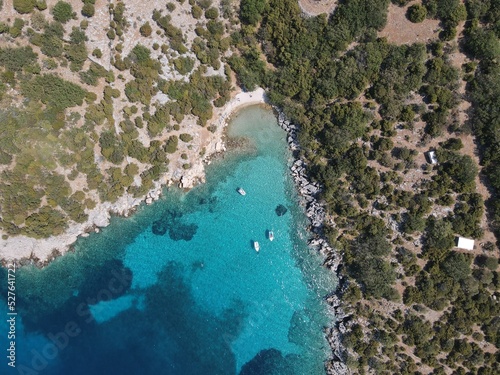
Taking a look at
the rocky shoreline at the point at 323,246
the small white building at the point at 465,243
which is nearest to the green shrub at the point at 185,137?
the rocky shoreline at the point at 323,246

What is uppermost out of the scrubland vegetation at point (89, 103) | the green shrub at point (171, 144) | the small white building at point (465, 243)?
the scrubland vegetation at point (89, 103)

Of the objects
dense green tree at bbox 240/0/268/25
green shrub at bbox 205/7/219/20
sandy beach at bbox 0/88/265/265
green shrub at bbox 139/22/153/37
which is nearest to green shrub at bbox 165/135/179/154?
sandy beach at bbox 0/88/265/265

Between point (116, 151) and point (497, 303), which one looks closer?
point (497, 303)

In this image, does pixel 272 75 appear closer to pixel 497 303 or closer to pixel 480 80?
pixel 480 80

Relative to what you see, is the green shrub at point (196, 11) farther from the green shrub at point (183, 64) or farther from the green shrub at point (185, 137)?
the green shrub at point (185, 137)

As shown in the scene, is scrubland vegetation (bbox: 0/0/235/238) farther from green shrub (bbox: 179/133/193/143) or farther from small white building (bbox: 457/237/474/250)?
small white building (bbox: 457/237/474/250)

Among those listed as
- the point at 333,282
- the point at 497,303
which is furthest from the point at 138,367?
the point at 497,303

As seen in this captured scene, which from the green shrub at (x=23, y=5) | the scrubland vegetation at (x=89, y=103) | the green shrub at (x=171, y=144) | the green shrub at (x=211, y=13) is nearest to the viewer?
the green shrub at (x=23, y=5)
